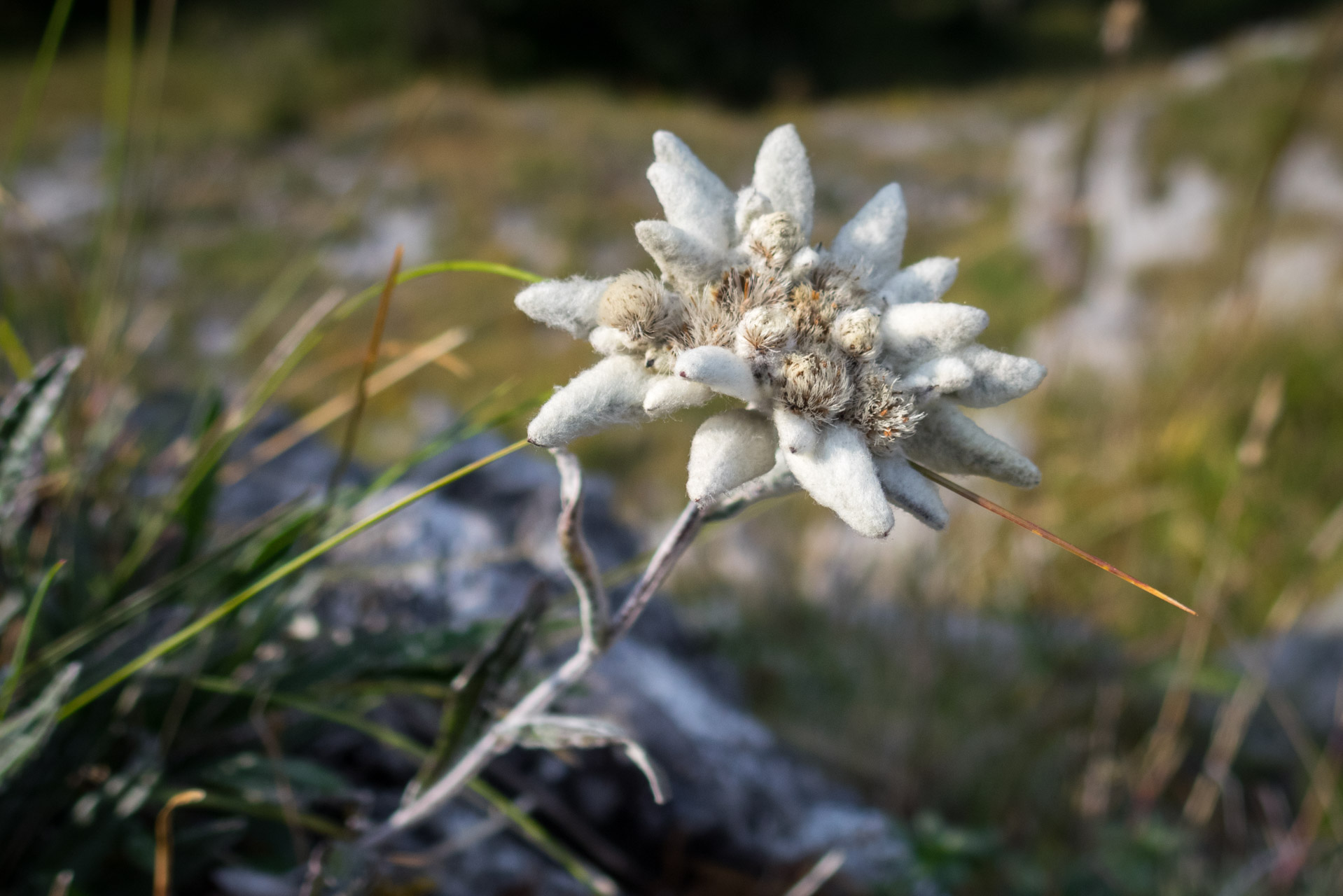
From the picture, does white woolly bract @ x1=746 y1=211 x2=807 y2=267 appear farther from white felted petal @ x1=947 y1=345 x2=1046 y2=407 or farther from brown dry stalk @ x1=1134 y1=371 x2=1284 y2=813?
brown dry stalk @ x1=1134 y1=371 x2=1284 y2=813

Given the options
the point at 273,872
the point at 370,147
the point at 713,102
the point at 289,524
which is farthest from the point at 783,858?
the point at 713,102

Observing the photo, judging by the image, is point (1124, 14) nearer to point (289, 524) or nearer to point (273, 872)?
point (289, 524)

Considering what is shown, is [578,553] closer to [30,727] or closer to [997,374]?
[997,374]

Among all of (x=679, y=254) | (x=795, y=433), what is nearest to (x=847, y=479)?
(x=795, y=433)

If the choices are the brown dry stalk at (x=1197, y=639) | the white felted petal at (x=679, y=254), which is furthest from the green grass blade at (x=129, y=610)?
the brown dry stalk at (x=1197, y=639)

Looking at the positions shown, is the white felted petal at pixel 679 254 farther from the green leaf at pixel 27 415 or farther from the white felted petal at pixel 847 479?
the green leaf at pixel 27 415
